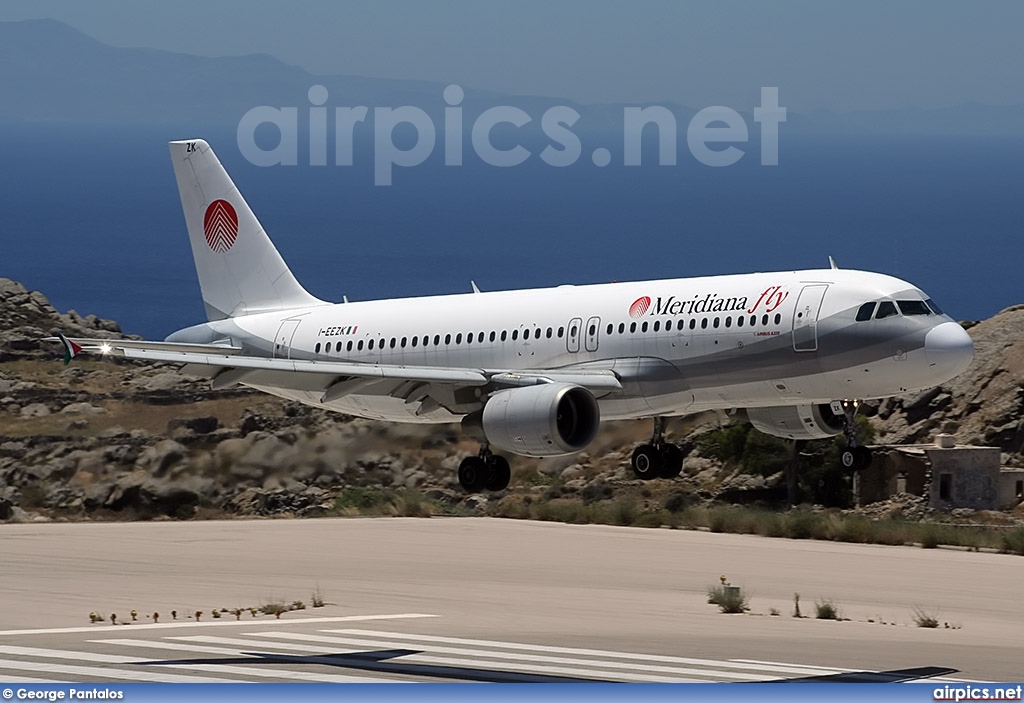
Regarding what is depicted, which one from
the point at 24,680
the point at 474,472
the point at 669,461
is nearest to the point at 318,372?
the point at 474,472

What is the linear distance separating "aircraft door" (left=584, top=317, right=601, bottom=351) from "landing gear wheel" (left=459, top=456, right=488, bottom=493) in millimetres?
3571

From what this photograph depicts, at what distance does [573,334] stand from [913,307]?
7.79 m

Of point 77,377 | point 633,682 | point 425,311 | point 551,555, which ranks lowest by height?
point 633,682

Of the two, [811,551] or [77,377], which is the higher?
[77,377]

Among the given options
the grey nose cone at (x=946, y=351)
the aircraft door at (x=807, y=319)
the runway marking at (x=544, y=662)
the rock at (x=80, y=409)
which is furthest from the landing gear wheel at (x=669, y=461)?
the rock at (x=80, y=409)

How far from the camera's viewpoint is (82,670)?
28.6 metres

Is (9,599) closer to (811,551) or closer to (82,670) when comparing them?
(82,670)

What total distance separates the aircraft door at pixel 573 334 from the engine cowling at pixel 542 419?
1.60 meters

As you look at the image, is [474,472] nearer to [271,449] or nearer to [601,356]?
[601,356]

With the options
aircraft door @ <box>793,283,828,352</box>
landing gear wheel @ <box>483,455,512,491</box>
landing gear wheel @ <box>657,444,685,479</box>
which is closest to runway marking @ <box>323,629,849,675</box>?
landing gear wheel @ <box>483,455,512,491</box>

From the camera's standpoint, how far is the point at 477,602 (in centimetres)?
4547

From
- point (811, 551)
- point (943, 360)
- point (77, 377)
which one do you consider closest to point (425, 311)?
point (943, 360)

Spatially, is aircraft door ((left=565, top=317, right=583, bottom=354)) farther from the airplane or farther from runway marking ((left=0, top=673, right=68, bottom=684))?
runway marking ((left=0, top=673, right=68, bottom=684))

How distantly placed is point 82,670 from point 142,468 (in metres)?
38.1
